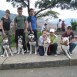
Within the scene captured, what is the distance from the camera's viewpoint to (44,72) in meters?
8.66

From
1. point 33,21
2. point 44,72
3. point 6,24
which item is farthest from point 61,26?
point 44,72

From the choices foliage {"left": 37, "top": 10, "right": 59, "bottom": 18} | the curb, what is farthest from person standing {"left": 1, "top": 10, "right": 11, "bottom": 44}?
foliage {"left": 37, "top": 10, "right": 59, "bottom": 18}

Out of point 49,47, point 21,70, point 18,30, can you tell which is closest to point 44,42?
point 49,47

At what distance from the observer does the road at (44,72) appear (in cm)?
835

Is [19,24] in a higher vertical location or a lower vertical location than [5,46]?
→ higher

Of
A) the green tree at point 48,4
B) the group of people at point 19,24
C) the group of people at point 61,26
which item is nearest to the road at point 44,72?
the group of people at point 19,24

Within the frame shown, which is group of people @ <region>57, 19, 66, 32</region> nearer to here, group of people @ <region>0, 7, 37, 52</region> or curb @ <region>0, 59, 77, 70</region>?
group of people @ <region>0, 7, 37, 52</region>

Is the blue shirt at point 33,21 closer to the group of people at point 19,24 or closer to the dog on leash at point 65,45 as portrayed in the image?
the group of people at point 19,24

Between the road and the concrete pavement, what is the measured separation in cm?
27

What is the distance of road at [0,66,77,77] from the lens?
835cm

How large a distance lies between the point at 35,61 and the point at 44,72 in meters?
0.85

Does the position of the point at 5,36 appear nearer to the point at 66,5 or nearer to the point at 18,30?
the point at 18,30

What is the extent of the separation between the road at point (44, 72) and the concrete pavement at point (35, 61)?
267mm

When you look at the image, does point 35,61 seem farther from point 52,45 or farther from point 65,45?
point 65,45
